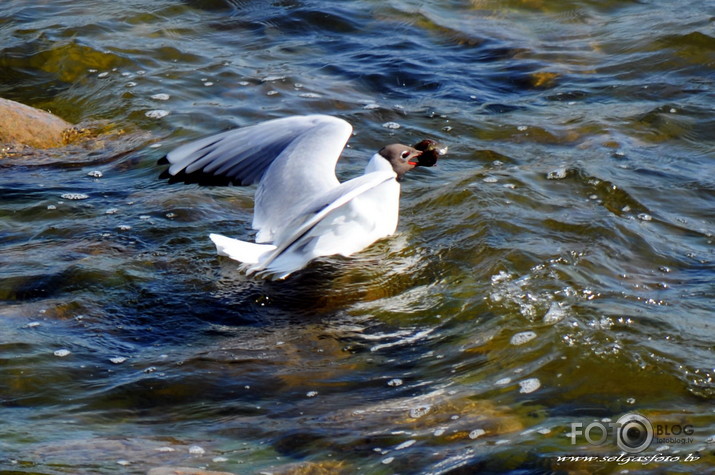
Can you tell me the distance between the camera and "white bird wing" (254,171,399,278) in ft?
16.2

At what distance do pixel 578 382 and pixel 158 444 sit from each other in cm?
171

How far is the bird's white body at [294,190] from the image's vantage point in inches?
209

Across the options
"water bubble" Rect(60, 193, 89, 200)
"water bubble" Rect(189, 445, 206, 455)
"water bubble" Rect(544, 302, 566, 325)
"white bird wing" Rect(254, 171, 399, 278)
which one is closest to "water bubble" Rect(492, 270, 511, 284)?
"water bubble" Rect(544, 302, 566, 325)

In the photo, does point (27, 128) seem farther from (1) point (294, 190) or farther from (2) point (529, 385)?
(2) point (529, 385)

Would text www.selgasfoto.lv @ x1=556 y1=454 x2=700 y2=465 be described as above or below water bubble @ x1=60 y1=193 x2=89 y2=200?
above

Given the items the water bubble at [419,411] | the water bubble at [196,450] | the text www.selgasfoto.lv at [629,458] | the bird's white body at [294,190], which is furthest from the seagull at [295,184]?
the text www.selgasfoto.lv at [629,458]

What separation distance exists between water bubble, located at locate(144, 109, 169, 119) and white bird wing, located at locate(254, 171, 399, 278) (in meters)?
2.65

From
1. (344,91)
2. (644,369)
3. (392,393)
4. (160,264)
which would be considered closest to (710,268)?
(644,369)

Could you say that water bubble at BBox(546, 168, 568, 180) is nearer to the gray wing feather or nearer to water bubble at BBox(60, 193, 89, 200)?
the gray wing feather

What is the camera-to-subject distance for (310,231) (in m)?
5.50

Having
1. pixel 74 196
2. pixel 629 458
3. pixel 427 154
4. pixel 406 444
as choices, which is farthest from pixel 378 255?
pixel 629 458

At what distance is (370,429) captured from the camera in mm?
3814

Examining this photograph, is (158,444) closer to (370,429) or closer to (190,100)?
(370,429)

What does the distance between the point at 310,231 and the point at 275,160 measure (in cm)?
88
